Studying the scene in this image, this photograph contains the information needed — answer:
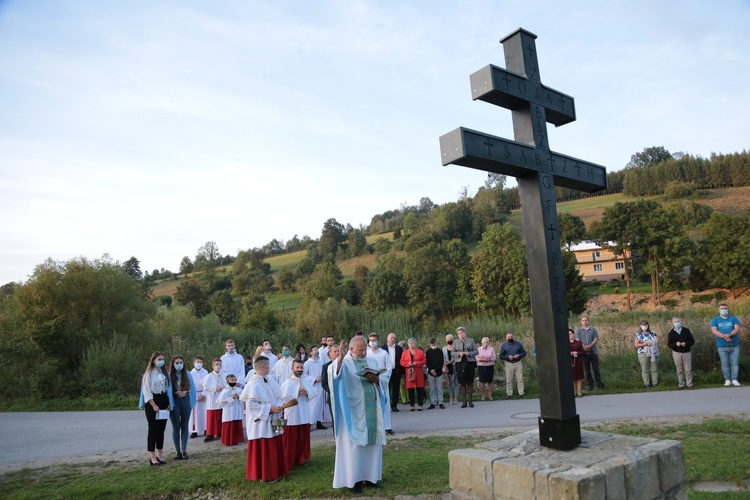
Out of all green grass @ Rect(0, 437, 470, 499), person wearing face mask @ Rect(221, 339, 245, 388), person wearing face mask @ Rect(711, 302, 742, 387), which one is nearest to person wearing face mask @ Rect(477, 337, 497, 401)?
green grass @ Rect(0, 437, 470, 499)

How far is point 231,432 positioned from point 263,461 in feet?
12.1

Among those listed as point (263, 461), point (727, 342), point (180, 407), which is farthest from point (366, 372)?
point (727, 342)

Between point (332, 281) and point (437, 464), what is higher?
point (332, 281)

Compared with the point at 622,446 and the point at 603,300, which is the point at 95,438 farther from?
the point at 603,300

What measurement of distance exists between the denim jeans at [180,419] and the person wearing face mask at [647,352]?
37.0 feet

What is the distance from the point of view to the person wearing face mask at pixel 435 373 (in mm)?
14016

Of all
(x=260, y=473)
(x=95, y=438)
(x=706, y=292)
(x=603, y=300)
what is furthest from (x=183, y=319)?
(x=706, y=292)

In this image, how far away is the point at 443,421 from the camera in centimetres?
1151

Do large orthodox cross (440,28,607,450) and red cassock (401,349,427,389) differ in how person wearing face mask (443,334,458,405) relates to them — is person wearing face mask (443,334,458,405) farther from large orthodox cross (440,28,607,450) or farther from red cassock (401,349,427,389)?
large orthodox cross (440,28,607,450)

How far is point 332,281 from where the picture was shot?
59.0 meters

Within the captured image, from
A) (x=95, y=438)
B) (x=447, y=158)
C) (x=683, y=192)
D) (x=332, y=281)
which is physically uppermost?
(x=683, y=192)

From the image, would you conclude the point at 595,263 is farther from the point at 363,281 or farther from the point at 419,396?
the point at 419,396

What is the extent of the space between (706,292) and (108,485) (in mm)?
52875

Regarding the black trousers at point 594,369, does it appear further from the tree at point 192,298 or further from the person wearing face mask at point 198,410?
the tree at point 192,298
